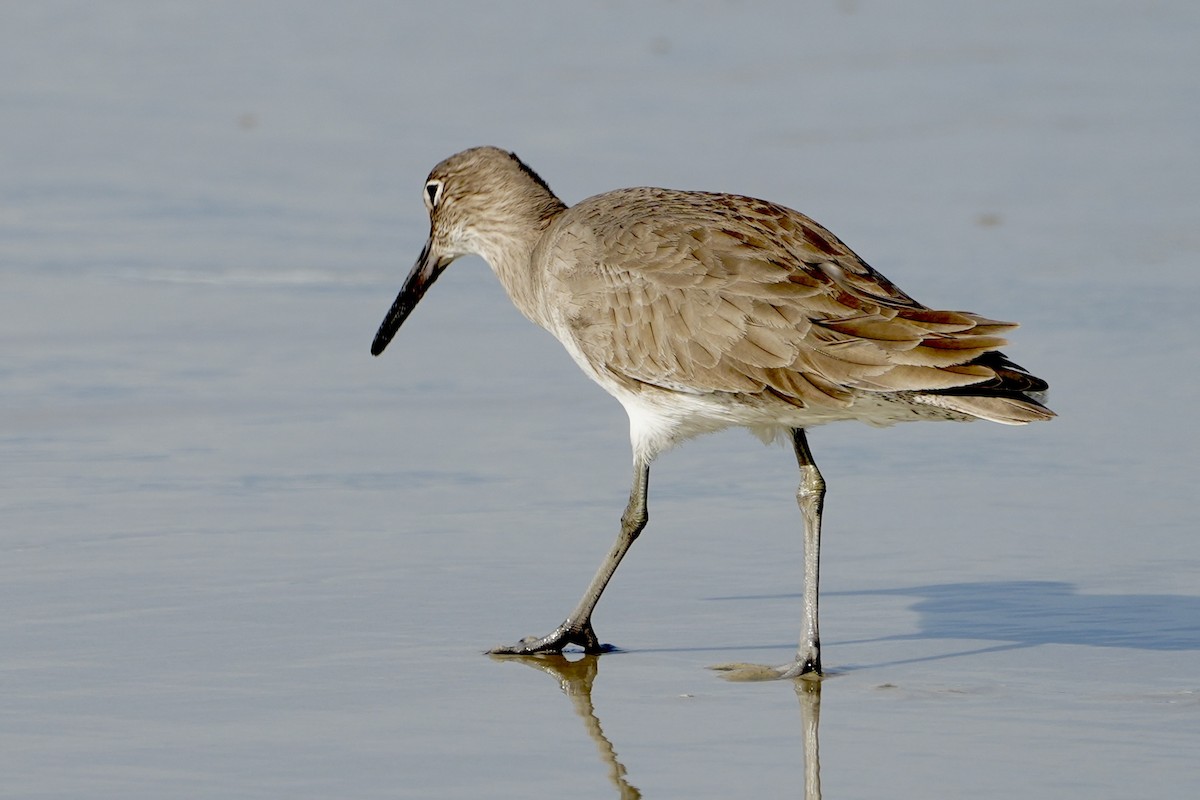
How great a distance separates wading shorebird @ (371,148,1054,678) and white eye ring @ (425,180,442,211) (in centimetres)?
64

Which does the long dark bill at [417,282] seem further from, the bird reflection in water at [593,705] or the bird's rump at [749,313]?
the bird reflection in water at [593,705]

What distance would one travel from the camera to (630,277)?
20.8 ft

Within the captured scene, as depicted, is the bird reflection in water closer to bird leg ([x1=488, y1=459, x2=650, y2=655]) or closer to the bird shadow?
bird leg ([x1=488, y1=459, x2=650, y2=655])

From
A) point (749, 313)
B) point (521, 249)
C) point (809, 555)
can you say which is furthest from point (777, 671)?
point (521, 249)

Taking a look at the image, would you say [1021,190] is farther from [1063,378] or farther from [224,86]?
[224,86]

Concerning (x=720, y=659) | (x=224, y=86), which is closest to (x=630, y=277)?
(x=720, y=659)

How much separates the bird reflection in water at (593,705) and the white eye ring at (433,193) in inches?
76.4

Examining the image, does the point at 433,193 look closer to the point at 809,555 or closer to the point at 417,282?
the point at 417,282

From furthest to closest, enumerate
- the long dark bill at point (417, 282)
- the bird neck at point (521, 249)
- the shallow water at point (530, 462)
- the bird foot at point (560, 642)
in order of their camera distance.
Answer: the long dark bill at point (417, 282) → the bird neck at point (521, 249) → the bird foot at point (560, 642) → the shallow water at point (530, 462)

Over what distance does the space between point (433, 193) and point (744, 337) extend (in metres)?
1.71

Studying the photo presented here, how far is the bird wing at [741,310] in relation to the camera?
5840 millimetres

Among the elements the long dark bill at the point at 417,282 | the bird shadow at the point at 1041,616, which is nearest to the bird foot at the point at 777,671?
the bird shadow at the point at 1041,616

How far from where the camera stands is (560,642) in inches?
238

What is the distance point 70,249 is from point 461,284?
1.82m
